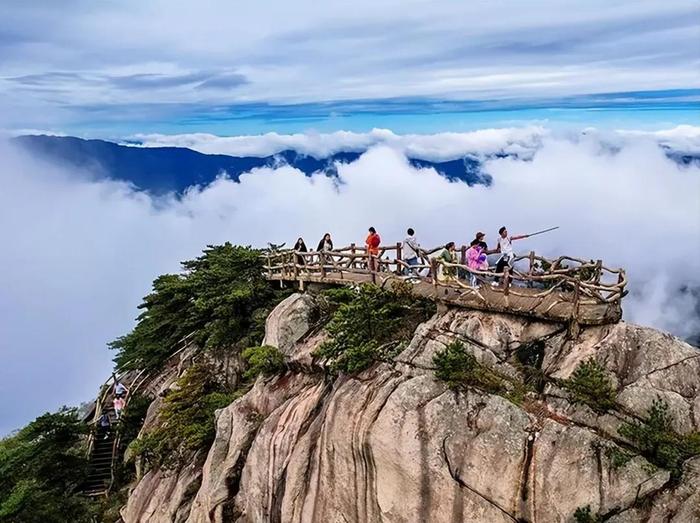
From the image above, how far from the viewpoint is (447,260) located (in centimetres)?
2152

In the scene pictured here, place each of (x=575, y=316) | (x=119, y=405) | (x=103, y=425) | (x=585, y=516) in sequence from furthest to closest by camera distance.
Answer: (x=103, y=425) → (x=119, y=405) → (x=575, y=316) → (x=585, y=516)

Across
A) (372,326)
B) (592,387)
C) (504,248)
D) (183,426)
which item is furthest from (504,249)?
(183,426)

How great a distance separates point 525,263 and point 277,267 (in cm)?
1151

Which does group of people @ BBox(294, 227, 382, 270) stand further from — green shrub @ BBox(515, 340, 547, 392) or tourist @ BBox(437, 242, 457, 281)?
green shrub @ BBox(515, 340, 547, 392)

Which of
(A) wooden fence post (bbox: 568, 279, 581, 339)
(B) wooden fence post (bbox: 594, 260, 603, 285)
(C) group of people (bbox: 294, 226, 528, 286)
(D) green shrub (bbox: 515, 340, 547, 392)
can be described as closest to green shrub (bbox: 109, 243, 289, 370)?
(C) group of people (bbox: 294, 226, 528, 286)

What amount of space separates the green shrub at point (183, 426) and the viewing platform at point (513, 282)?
256 inches

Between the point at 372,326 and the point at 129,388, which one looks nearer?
the point at 372,326

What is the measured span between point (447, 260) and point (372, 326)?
360cm

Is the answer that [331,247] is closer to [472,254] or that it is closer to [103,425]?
[472,254]

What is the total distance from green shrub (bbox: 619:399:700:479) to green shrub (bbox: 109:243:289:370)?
1615 centimetres

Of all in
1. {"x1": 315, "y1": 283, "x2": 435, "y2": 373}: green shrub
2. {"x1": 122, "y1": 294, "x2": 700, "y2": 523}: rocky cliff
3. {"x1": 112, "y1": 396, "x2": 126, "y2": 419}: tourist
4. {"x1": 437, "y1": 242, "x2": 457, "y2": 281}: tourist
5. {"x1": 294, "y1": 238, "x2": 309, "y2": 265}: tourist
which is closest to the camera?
{"x1": 122, "y1": 294, "x2": 700, "y2": 523}: rocky cliff

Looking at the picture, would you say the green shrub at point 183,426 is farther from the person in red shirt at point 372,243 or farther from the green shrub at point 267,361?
the person in red shirt at point 372,243

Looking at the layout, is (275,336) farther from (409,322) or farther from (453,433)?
(453,433)

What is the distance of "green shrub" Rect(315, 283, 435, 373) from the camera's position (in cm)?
1892
